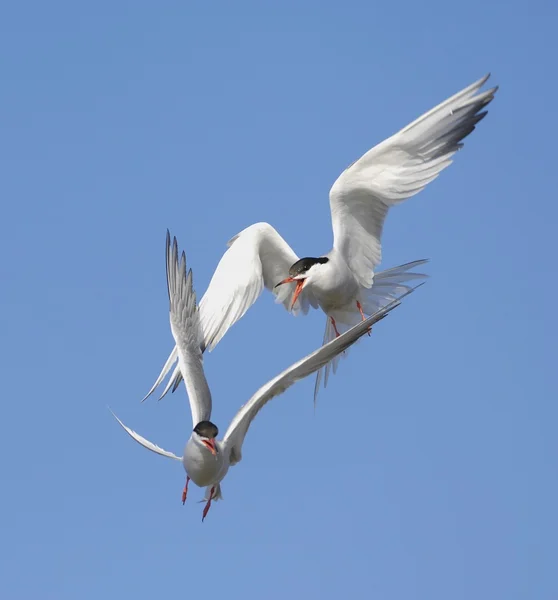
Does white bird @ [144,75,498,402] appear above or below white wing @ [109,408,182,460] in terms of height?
above

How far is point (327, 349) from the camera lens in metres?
10.6

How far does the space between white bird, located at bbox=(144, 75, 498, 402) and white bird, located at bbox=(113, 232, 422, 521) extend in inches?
68.0

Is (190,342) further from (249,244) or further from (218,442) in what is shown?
(249,244)

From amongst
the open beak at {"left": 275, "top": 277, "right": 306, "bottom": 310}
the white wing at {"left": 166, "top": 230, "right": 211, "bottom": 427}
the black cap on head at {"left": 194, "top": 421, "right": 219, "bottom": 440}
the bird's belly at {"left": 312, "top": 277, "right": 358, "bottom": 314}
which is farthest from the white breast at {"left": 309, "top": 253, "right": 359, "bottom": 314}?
the black cap on head at {"left": 194, "top": 421, "right": 219, "bottom": 440}

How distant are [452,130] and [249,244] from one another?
8.26ft

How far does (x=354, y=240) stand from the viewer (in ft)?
47.1

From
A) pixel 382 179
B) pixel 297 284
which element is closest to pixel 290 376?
pixel 297 284

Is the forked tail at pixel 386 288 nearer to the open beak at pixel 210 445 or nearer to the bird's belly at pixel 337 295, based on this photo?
the bird's belly at pixel 337 295

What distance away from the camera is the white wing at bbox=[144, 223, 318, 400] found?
13.8 m

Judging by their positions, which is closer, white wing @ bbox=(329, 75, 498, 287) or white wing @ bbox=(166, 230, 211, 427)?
white wing @ bbox=(166, 230, 211, 427)

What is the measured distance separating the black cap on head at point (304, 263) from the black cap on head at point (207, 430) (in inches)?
141

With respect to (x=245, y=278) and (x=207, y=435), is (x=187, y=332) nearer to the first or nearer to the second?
(x=207, y=435)

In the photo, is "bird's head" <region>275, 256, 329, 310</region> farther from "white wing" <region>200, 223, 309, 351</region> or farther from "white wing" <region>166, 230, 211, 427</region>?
"white wing" <region>166, 230, 211, 427</region>

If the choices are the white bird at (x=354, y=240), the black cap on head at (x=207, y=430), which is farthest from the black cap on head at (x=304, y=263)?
the black cap on head at (x=207, y=430)
